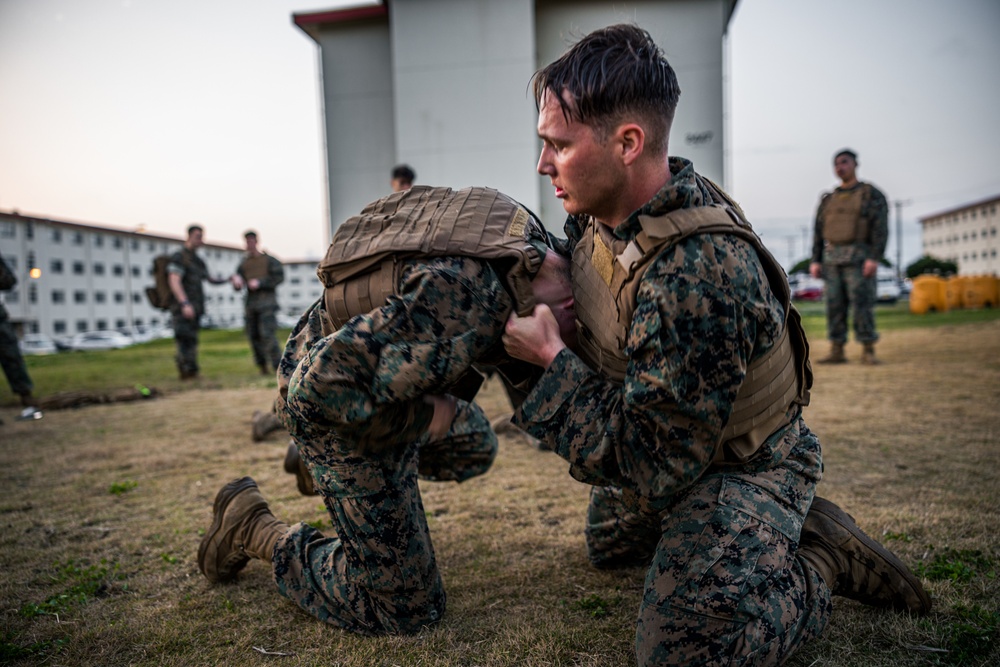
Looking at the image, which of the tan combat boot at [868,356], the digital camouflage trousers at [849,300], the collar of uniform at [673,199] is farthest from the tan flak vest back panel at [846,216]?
the collar of uniform at [673,199]

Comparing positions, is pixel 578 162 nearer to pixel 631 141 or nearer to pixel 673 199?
pixel 631 141

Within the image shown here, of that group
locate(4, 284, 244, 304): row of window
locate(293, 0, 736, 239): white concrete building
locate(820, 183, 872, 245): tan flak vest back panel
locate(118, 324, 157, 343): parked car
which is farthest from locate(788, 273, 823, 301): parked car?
locate(118, 324, 157, 343): parked car

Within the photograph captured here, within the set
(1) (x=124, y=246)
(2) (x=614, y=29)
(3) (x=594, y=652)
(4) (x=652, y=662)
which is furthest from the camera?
(1) (x=124, y=246)

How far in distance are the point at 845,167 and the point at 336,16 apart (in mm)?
11360

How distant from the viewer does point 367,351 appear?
169 cm

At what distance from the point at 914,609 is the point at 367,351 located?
5.88 feet

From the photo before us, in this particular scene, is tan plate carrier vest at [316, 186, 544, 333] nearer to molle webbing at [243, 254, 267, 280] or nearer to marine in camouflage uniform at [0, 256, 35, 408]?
marine in camouflage uniform at [0, 256, 35, 408]

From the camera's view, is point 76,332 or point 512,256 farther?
point 76,332

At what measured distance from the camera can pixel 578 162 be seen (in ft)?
5.49

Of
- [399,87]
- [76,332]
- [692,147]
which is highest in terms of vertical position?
[399,87]

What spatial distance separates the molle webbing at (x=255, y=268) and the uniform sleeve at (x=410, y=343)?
8244mm

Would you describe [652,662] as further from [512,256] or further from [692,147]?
[692,147]

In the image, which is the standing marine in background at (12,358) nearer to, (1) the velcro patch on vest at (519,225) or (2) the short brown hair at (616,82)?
(1) the velcro patch on vest at (519,225)

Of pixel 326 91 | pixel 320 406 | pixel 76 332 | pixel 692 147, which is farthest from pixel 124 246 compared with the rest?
pixel 320 406
